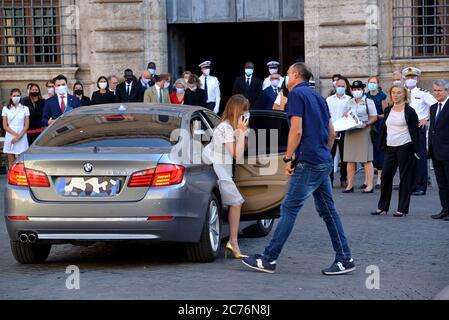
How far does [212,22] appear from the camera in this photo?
22969 mm

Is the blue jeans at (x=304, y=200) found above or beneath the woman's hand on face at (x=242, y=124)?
beneath

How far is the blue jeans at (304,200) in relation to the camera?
9602 mm

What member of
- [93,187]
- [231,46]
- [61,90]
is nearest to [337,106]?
[61,90]

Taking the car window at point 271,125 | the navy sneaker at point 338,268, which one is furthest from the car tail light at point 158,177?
the car window at point 271,125

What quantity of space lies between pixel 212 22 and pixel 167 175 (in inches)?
532

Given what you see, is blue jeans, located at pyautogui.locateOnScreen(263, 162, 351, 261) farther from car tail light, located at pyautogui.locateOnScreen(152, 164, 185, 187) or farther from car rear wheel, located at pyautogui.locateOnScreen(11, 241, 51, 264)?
car rear wheel, located at pyautogui.locateOnScreen(11, 241, 51, 264)

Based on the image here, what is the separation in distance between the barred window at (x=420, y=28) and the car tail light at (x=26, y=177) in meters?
13.4

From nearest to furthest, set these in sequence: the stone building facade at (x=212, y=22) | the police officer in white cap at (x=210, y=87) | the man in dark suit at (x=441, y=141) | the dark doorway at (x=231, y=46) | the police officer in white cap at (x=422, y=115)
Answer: the man in dark suit at (x=441, y=141) → the police officer in white cap at (x=422, y=115) → the police officer in white cap at (x=210, y=87) → the stone building facade at (x=212, y=22) → the dark doorway at (x=231, y=46)

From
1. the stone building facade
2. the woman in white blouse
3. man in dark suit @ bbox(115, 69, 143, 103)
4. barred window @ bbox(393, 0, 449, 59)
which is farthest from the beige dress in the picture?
the woman in white blouse

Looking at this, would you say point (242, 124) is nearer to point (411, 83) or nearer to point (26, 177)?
point (26, 177)

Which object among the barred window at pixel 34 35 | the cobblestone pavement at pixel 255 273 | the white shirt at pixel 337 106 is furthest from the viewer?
the barred window at pixel 34 35

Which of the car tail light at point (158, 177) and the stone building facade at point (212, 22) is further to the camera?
the stone building facade at point (212, 22)

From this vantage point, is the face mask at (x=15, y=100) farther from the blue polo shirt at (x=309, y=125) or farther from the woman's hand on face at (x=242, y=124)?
the blue polo shirt at (x=309, y=125)
